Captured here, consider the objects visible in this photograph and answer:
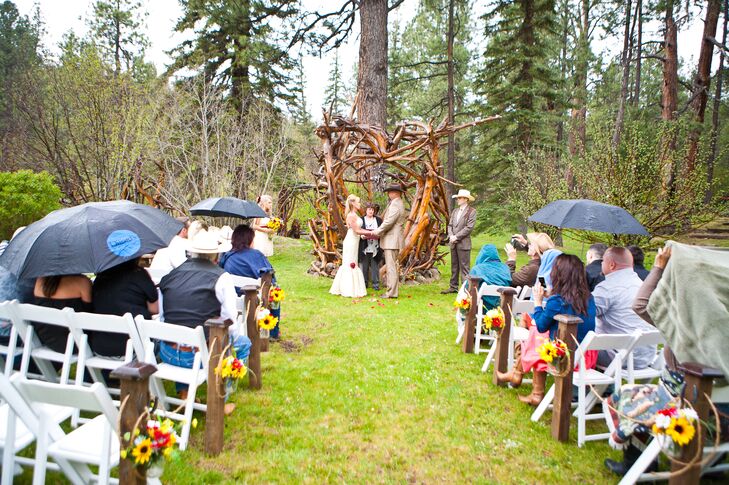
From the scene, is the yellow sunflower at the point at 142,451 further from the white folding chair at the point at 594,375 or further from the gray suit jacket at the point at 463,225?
the gray suit jacket at the point at 463,225

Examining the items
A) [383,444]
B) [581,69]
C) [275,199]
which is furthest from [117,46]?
Answer: [383,444]

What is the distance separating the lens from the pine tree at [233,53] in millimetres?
16188

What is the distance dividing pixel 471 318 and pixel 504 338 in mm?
1048

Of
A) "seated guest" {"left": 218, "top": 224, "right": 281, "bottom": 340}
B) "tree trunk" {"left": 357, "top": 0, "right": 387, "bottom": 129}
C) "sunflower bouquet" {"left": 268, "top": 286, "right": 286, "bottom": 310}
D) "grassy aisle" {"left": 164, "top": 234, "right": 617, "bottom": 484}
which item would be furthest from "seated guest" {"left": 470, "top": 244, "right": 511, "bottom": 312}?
"tree trunk" {"left": 357, "top": 0, "right": 387, "bottom": 129}

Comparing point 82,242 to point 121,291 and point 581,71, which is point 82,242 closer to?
point 121,291

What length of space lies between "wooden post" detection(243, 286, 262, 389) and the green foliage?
10305mm

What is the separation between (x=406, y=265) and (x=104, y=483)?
889cm

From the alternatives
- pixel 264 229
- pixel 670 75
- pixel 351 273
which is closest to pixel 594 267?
pixel 351 273

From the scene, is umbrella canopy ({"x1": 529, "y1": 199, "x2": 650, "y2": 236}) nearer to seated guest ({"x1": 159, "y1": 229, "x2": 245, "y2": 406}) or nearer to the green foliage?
seated guest ({"x1": 159, "y1": 229, "x2": 245, "y2": 406})

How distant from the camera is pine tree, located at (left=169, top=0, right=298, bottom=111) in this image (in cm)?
1619

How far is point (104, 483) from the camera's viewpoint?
220cm

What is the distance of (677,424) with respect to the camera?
232cm

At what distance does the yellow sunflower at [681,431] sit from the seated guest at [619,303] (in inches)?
67.7

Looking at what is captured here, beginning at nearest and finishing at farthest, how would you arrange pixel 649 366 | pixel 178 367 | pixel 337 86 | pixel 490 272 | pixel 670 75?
pixel 178 367
pixel 649 366
pixel 490 272
pixel 670 75
pixel 337 86
